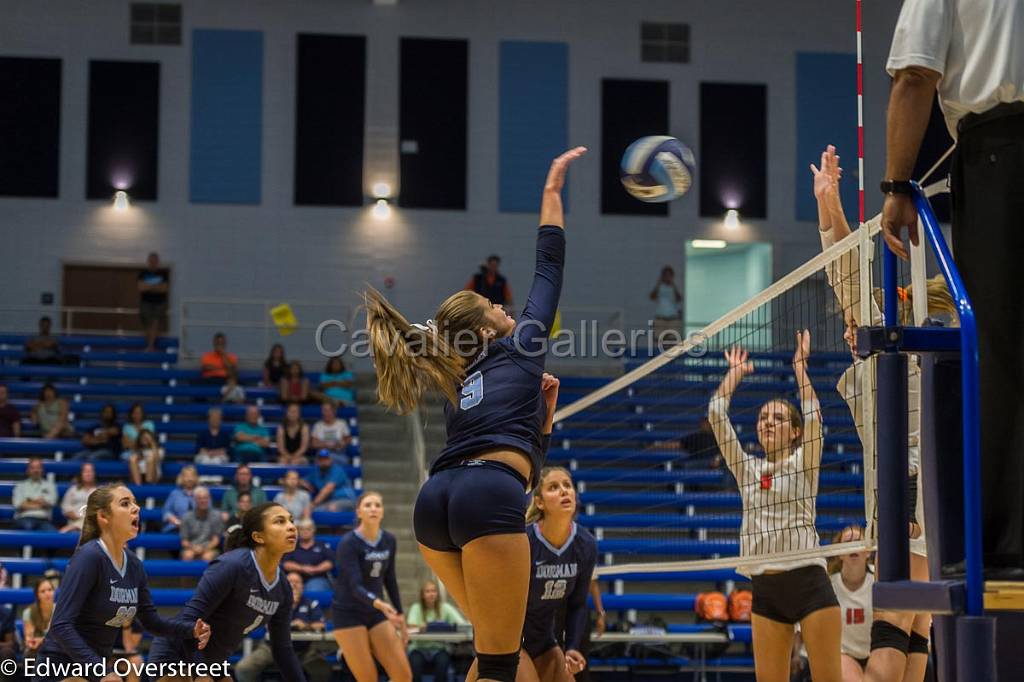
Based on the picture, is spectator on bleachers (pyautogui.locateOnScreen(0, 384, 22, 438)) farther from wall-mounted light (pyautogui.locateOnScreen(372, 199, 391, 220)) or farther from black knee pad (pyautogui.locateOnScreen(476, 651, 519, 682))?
black knee pad (pyautogui.locateOnScreen(476, 651, 519, 682))

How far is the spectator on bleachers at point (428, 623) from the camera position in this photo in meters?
11.7

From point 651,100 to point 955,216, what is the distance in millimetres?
19596

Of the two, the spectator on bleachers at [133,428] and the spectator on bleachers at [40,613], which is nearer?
the spectator on bleachers at [40,613]

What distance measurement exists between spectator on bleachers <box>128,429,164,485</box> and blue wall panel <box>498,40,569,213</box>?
8378 mm

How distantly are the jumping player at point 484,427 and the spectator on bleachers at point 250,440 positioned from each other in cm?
1193

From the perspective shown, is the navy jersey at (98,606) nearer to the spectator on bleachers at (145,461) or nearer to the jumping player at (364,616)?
the jumping player at (364,616)

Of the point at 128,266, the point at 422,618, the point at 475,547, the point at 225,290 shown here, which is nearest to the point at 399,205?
the point at 225,290

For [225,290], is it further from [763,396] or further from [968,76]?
[968,76]

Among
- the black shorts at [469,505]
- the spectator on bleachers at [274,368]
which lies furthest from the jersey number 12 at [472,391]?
the spectator on bleachers at [274,368]

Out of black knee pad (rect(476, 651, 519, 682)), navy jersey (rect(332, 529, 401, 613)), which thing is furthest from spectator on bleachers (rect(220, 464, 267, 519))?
black knee pad (rect(476, 651, 519, 682))

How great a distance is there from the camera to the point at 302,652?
12000 mm

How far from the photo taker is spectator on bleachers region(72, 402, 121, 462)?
16109 mm

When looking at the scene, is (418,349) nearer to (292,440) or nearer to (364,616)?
(364,616)

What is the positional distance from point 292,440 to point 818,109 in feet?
38.4
